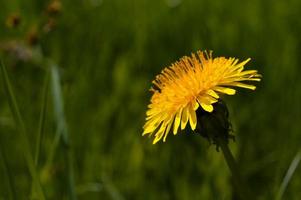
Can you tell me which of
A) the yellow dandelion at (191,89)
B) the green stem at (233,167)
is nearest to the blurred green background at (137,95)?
the yellow dandelion at (191,89)

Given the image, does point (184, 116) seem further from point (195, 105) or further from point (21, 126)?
point (21, 126)

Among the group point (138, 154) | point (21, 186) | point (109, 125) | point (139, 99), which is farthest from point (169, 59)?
point (21, 186)

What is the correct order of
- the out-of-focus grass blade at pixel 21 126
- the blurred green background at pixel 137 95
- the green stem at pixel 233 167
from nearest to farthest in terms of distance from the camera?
the green stem at pixel 233 167
the out-of-focus grass blade at pixel 21 126
the blurred green background at pixel 137 95

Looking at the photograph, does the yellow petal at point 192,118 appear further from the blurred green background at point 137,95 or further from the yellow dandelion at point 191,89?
the blurred green background at point 137,95

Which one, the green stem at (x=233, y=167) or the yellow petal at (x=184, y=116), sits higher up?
the yellow petal at (x=184, y=116)

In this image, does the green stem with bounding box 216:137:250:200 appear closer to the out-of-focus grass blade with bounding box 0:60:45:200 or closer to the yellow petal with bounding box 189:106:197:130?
the yellow petal with bounding box 189:106:197:130

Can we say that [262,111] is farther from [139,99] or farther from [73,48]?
[73,48]

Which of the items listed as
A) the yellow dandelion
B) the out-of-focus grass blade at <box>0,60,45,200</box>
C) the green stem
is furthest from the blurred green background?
the green stem
